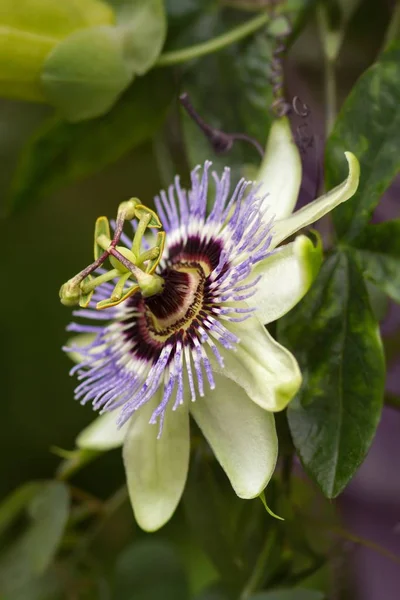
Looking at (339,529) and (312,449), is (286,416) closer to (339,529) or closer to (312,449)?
(312,449)

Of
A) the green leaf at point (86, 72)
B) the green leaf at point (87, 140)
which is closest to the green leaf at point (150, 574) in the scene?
the green leaf at point (87, 140)

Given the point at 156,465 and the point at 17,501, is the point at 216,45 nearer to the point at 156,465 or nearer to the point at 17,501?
the point at 156,465

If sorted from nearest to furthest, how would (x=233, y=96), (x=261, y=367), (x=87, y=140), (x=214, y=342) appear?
(x=261, y=367) → (x=214, y=342) → (x=233, y=96) → (x=87, y=140)

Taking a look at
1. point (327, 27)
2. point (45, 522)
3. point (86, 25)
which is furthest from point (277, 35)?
point (45, 522)

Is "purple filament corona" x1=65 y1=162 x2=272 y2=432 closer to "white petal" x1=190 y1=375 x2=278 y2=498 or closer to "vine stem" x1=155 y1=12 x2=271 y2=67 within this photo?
"white petal" x1=190 y1=375 x2=278 y2=498

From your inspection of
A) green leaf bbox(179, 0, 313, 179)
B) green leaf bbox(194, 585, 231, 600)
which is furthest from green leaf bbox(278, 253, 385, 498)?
green leaf bbox(194, 585, 231, 600)

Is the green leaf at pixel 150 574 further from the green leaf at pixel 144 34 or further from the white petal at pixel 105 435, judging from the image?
the green leaf at pixel 144 34

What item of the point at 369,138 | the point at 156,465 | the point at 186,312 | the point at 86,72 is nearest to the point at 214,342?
the point at 186,312
